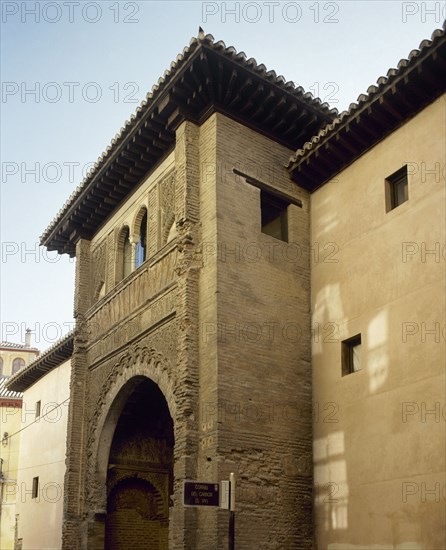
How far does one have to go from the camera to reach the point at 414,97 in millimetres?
10617

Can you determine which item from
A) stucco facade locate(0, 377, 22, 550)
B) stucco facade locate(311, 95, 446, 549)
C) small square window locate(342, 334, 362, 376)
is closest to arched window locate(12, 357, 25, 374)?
stucco facade locate(0, 377, 22, 550)

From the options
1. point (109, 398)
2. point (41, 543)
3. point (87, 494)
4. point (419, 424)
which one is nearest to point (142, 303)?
point (109, 398)

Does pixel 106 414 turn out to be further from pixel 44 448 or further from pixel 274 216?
pixel 44 448

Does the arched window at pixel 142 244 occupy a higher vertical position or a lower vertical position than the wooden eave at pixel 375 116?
lower

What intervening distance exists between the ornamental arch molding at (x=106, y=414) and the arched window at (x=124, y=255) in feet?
6.07

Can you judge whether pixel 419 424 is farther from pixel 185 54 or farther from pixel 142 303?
pixel 185 54

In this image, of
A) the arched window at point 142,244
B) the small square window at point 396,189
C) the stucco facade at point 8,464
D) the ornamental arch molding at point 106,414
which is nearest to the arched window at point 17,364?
the stucco facade at point 8,464

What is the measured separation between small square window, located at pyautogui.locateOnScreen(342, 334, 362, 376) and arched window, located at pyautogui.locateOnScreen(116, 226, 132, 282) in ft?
16.1

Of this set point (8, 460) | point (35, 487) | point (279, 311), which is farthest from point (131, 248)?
point (8, 460)

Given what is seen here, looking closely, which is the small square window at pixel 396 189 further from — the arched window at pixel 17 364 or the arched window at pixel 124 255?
the arched window at pixel 17 364

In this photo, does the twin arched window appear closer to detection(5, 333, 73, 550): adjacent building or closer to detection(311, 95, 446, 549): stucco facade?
detection(311, 95, 446, 549): stucco facade

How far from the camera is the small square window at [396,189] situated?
10997 millimetres

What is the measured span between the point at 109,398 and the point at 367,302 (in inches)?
211

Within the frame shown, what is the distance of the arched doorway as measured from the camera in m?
14.3
